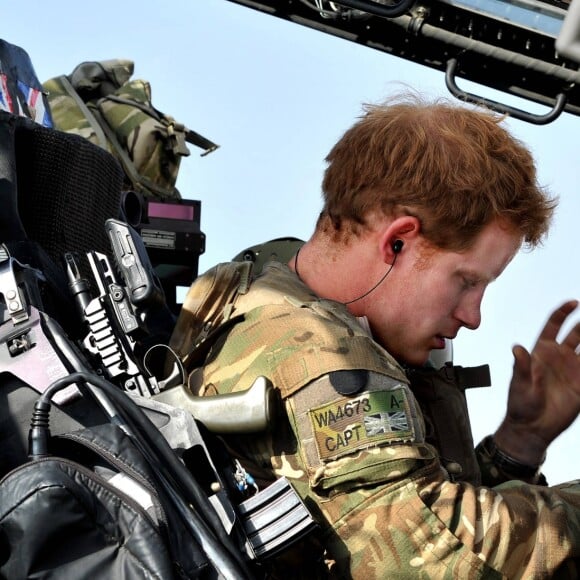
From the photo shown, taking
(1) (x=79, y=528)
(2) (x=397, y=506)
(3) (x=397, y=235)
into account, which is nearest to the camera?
(1) (x=79, y=528)

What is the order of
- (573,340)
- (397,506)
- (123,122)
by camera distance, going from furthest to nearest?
1. (123,122)
2. (573,340)
3. (397,506)

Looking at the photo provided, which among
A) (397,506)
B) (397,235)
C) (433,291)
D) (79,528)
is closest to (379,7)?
(397,235)

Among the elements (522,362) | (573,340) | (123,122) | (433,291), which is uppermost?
(433,291)

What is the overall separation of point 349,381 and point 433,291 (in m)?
0.38

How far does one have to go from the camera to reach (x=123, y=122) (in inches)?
231

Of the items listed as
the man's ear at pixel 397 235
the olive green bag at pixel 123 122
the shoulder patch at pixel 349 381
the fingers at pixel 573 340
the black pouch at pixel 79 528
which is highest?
the man's ear at pixel 397 235

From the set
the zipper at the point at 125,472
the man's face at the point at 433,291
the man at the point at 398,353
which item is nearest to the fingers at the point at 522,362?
the man at the point at 398,353

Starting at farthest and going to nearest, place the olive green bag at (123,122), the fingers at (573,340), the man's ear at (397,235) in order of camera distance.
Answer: the olive green bag at (123,122) < the fingers at (573,340) < the man's ear at (397,235)

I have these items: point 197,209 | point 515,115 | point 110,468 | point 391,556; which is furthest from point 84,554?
point 197,209

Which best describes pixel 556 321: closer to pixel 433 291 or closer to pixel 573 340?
pixel 573 340

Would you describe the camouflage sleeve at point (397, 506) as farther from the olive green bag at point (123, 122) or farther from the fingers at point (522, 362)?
the olive green bag at point (123, 122)

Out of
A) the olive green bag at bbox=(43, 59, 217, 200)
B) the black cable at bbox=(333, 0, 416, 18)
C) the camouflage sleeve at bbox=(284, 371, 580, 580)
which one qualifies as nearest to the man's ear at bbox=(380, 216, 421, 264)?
the camouflage sleeve at bbox=(284, 371, 580, 580)

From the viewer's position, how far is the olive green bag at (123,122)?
5723 mm

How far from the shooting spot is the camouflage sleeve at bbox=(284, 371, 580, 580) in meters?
2.08
